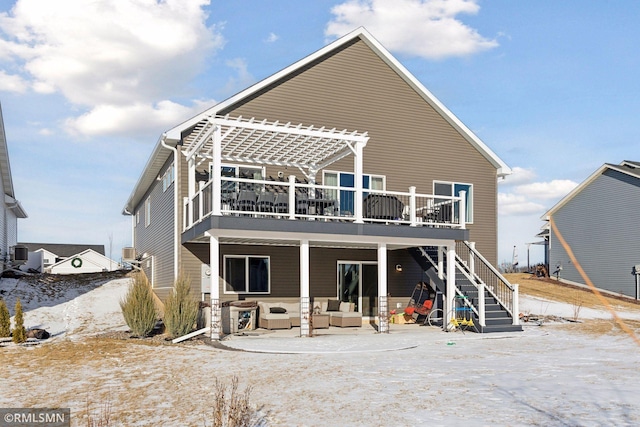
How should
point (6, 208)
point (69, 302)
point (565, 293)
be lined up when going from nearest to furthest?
point (69, 302), point (6, 208), point (565, 293)

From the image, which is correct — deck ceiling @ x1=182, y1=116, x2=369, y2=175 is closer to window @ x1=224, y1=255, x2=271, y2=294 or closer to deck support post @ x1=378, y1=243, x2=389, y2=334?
window @ x1=224, y1=255, x2=271, y2=294

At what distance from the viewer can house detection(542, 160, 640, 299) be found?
108ft

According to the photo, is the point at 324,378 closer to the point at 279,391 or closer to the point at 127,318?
the point at 279,391

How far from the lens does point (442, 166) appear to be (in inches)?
904

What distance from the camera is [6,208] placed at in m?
30.6

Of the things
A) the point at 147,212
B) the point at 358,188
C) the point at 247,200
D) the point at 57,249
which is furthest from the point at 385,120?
the point at 57,249

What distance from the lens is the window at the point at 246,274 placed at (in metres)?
19.4

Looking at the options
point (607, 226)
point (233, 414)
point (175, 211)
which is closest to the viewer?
point (233, 414)

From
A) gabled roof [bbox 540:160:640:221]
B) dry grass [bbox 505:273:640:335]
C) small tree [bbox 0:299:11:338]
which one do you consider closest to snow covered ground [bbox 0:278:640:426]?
small tree [bbox 0:299:11:338]

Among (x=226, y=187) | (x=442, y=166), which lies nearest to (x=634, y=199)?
(x=442, y=166)

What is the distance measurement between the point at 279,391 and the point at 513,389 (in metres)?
3.50

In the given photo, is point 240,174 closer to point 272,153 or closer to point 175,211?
point 272,153

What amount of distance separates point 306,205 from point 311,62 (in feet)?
19.6

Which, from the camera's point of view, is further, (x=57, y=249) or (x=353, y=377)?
(x=57, y=249)
